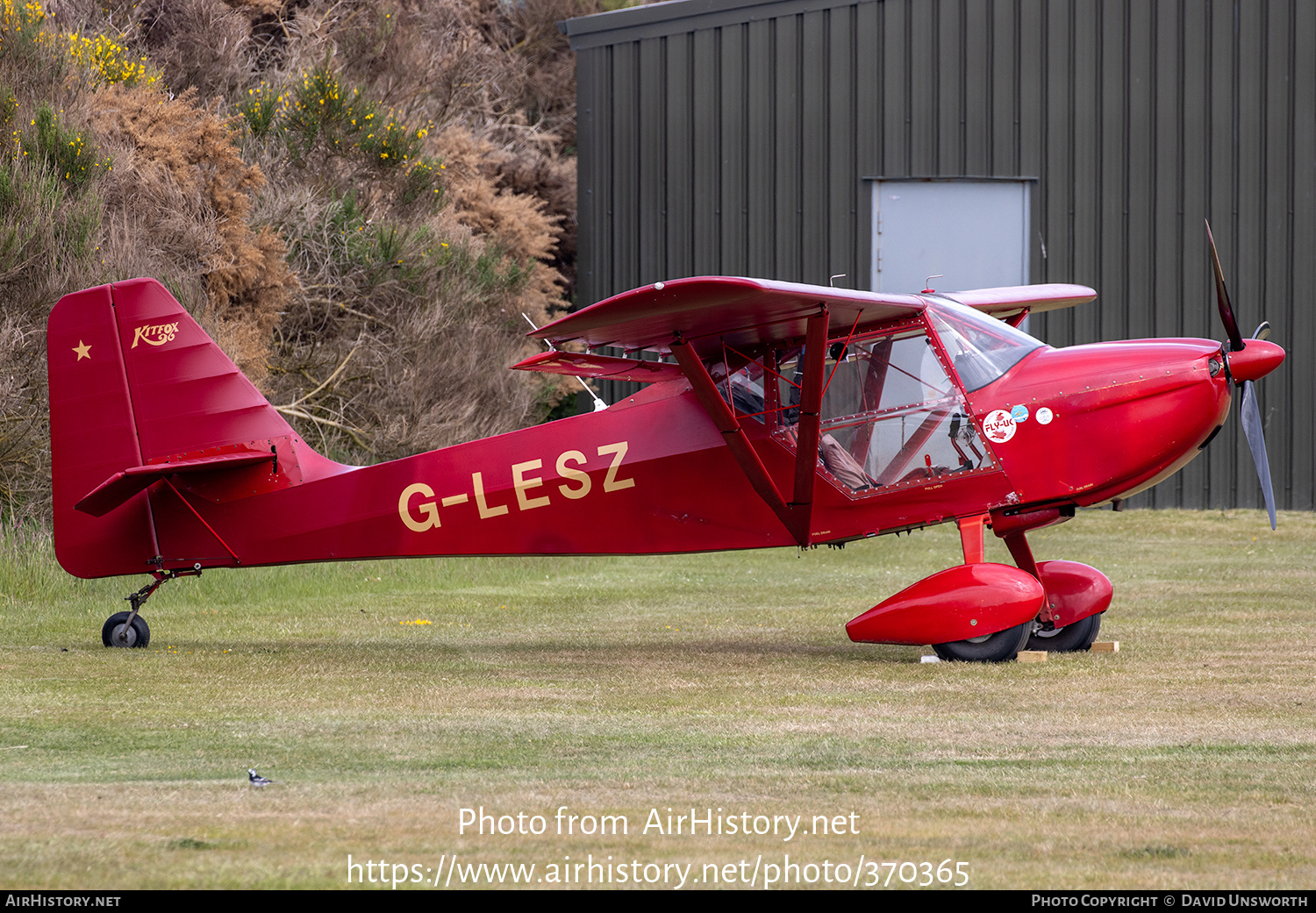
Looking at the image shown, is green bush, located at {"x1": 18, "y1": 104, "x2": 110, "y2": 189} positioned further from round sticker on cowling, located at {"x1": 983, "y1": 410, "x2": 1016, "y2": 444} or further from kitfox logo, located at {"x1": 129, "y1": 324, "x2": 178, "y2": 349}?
round sticker on cowling, located at {"x1": 983, "y1": 410, "x2": 1016, "y2": 444}

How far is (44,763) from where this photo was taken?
6312 millimetres

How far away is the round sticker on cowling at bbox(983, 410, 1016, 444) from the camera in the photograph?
9648 mm

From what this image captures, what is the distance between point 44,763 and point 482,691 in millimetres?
2800

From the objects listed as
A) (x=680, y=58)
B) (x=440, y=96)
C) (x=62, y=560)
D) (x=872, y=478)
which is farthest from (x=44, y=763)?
(x=440, y=96)

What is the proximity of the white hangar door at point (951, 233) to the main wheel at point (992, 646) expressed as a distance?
16.0 m

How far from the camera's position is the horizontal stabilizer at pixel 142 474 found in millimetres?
10258

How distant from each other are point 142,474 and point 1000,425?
6.08 m

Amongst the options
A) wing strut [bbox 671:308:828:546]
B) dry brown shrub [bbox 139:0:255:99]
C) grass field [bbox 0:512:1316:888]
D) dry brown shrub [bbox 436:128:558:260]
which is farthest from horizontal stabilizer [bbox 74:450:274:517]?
dry brown shrub [bbox 436:128:558:260]

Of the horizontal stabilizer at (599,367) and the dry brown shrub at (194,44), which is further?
the dry brown shrub at (194,44)

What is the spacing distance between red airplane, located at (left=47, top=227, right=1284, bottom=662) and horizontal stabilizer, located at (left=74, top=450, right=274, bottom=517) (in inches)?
1.1

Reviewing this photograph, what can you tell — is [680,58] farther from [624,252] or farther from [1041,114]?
[1041,114]

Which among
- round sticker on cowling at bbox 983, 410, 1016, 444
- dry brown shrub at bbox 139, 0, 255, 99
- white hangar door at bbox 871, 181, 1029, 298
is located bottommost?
round sticker on cowling at bbox 983, 410, 1016, 444

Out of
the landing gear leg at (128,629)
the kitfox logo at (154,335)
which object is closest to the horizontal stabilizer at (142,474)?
the landing gear leg at (128,629)

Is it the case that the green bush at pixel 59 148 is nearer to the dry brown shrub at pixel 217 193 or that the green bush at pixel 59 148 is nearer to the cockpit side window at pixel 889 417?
the dry brown shrub at pixel 217 193
